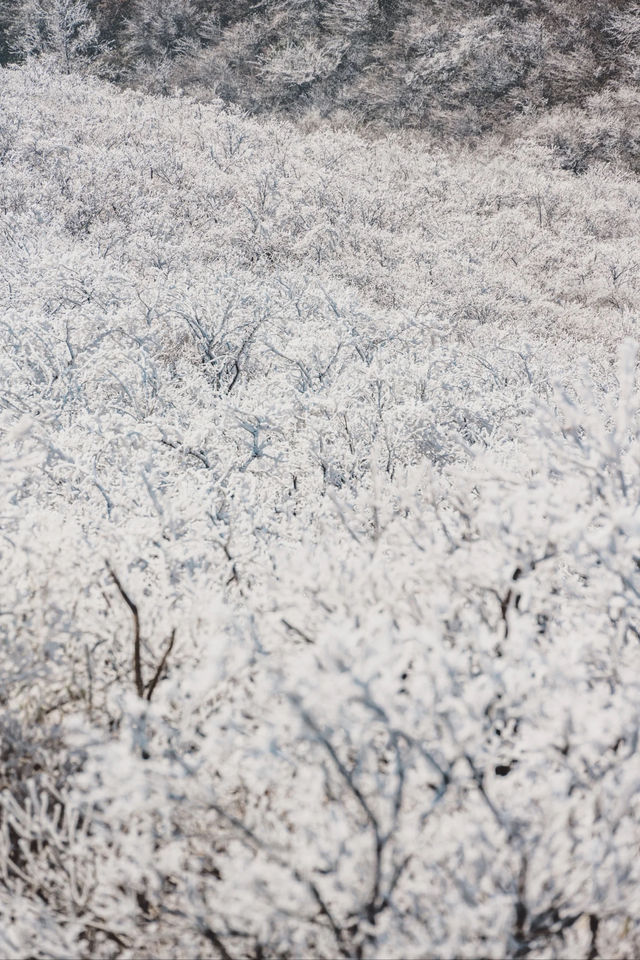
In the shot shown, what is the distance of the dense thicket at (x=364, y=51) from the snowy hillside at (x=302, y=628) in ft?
108

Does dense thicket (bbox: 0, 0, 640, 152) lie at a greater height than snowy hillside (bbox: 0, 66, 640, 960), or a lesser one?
greater

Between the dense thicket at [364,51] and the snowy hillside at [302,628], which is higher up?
the dense thicket at [364,51]

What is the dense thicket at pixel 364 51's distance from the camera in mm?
44188

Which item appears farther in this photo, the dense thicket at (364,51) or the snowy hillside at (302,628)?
the dense thicket at (364,51)

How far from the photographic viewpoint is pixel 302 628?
5.38m

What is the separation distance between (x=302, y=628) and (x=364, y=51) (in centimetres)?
5792

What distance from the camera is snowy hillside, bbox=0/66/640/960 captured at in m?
3.71

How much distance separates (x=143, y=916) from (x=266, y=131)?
44148 millimetres

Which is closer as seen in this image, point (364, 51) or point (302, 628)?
point (302, 628)

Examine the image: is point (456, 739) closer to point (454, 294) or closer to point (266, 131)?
point (454, 294)

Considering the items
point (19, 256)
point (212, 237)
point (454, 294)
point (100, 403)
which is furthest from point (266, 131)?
point (100, 403)

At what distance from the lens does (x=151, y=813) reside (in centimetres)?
444

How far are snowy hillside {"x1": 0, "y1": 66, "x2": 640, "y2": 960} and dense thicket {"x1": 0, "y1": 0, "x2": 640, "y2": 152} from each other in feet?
108

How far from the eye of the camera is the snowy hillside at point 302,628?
371 centimetres
